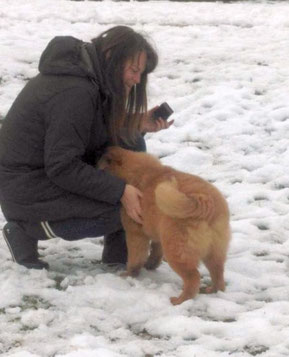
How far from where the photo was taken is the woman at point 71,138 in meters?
3.98

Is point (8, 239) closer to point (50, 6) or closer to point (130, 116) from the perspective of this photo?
point (130, 116)

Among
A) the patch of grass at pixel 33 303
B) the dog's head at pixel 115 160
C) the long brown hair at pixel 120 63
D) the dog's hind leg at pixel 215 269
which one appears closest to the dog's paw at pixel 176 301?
the dog's hind leg at pixel 215 269

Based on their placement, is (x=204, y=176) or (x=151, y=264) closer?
(x=151, y=264)

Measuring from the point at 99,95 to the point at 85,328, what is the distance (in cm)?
133

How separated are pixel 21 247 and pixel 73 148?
2.60 ft

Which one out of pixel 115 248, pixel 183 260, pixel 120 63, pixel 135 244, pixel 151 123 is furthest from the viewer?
pixel 151 123

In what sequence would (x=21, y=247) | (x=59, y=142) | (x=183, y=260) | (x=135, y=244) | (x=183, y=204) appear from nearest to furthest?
1. (x=183, y=204)
2. (x=183, y=260)
3. (x=59, y=142)
4. (x=135, y=244)
5. (x=21, y=247)

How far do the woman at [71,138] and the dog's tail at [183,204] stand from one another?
35 cm

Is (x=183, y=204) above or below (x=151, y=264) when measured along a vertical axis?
above

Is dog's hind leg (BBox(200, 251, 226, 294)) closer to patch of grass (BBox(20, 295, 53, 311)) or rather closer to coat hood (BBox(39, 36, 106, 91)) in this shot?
patch of grass (BBox(20, 295, 53, 311))

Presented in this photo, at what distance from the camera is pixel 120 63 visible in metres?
4.05

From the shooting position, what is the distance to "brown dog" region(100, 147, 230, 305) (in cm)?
377

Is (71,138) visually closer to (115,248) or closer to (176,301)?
(115,248)

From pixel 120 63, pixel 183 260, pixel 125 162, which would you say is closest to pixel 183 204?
pixel 183 260
